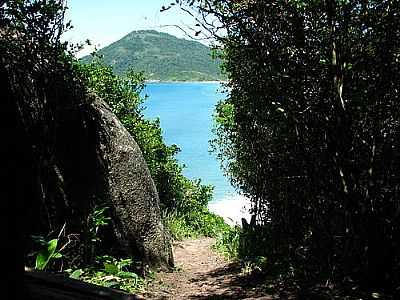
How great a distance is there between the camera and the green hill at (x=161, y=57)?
133 meters

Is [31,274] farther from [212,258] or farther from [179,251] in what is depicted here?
[179,251]

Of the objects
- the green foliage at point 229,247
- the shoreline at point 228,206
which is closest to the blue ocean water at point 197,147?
the shoreline at point 228,206

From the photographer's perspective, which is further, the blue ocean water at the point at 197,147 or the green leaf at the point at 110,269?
the blue ocean water at the point at 197,147

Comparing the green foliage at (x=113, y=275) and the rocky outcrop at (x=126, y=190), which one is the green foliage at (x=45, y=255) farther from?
the rocky outcrop at (x=126, y=190)

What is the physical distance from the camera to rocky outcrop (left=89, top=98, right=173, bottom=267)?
7934 millimetres

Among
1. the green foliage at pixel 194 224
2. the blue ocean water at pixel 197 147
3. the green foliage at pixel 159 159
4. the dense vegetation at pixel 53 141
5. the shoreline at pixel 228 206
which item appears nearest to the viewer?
the dense vegetation at pixel 53 141

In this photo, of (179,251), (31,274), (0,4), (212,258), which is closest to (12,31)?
(0,4)

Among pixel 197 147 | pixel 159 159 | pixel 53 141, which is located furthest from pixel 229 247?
pixel 197 147

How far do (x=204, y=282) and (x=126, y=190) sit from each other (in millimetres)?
2137

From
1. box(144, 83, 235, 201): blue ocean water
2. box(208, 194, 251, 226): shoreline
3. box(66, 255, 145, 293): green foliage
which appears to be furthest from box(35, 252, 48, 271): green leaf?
box(208, 194, 251, 226): shoreline

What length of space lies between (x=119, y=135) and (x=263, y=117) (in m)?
2.68

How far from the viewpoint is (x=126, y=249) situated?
7.87 meters

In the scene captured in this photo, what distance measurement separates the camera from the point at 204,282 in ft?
26.6

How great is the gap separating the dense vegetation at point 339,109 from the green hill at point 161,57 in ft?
360
